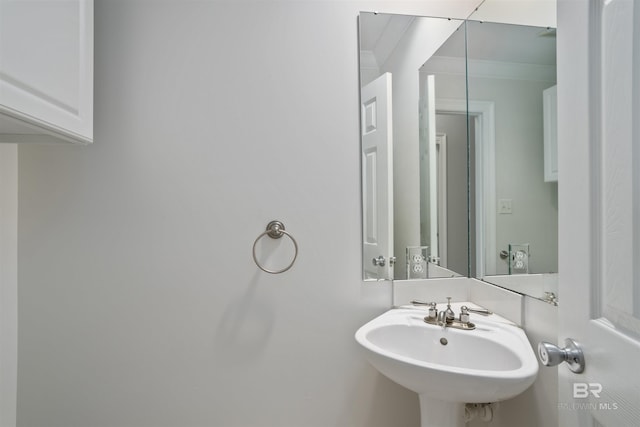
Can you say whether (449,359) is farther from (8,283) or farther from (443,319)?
(8,283)

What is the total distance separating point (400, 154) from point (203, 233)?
2.77 ft

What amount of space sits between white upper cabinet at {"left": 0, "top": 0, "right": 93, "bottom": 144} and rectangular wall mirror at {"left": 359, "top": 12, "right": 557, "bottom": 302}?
952 mm

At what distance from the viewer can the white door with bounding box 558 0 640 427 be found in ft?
1.67

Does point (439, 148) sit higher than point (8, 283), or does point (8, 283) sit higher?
point (439, 148)

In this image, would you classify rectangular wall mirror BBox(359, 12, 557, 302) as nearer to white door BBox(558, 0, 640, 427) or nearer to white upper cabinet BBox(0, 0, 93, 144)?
white door BBox(558, 0, 640, 427)

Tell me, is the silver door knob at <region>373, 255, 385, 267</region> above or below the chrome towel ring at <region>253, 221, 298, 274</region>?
below

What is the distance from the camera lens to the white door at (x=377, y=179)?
136 cm

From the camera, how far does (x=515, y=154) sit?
116 centimetres

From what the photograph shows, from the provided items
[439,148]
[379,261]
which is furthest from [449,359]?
[439,148]

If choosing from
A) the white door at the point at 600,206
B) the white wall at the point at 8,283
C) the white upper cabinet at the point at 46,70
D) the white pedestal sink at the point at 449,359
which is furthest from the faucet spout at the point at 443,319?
the white wall at the point at 8,283

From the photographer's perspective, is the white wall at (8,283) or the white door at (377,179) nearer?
the white wall at (8,283)

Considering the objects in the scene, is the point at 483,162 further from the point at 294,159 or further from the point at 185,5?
the point at 185,5

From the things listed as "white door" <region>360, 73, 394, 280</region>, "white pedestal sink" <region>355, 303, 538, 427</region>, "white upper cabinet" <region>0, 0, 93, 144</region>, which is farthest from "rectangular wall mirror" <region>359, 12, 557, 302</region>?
"white upper cabinet" <region>0, 0, 93, 144</region>

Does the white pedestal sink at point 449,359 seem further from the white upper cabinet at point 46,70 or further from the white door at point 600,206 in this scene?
the white upper cabinet at point 46,70
